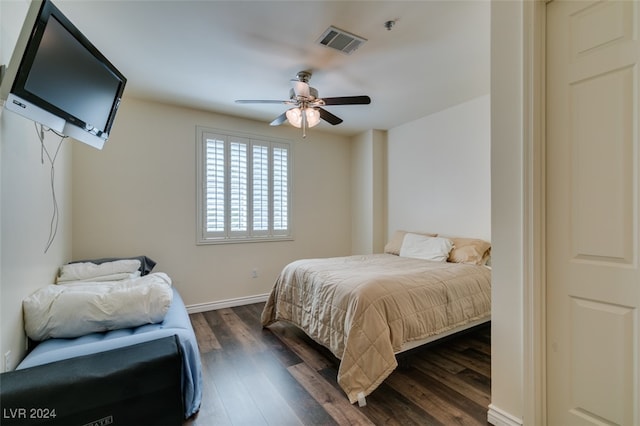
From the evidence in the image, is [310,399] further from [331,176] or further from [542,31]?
[331,176]

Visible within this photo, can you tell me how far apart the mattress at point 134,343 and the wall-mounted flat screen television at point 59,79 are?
122 cm

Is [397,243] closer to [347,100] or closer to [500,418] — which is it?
[347,100]

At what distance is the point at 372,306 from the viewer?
2123 millimetres

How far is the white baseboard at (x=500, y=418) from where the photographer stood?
1645 millimetres

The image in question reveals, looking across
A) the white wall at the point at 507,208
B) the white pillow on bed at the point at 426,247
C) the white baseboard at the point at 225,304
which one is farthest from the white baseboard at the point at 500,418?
the white baseboard at the point at 225,304

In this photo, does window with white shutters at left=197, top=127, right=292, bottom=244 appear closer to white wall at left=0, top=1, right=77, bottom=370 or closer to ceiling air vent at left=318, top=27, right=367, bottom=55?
white wall at left=0, top=1, right=77, bottom=370

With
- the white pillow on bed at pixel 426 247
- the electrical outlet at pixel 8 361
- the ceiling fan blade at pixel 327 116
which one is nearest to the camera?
the electrical outlet at pixel 8 361

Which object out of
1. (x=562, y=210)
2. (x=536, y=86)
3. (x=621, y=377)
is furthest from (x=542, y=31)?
(x=621, y=377)

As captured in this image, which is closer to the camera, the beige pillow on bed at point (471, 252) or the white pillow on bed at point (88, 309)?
the white pillow on bed at point (88, 309)

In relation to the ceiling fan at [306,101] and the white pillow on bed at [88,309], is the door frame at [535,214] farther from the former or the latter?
the white pillow on bed at [88,309]

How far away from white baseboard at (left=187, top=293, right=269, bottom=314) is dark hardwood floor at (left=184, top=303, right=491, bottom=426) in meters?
0.76

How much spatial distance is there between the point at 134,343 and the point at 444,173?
12.4 ft

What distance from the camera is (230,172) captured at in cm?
406

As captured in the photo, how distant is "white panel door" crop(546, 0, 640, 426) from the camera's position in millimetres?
1328
